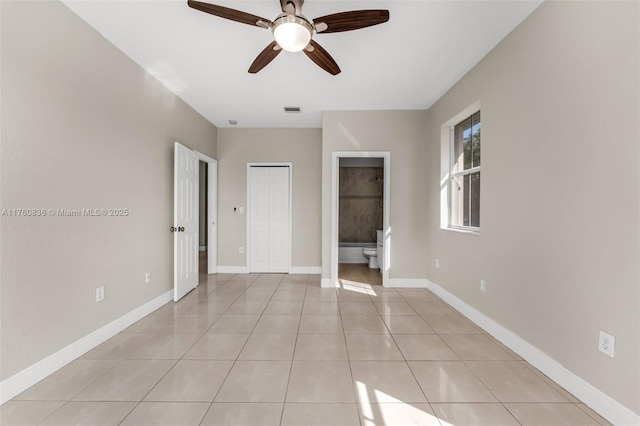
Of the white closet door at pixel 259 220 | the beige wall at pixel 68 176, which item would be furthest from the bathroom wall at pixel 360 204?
the beige wall at pixel 68 176

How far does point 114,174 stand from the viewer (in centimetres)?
266

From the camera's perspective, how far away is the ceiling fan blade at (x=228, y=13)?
1.77 m

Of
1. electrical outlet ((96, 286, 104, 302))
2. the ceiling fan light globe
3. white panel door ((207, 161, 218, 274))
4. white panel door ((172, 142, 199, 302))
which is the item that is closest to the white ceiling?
the ceiling fan light globe

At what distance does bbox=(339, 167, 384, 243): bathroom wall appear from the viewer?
686 cm

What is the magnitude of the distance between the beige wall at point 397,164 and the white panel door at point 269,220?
1.20 metres

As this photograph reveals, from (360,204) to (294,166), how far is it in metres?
2.29

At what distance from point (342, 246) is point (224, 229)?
2630 mm

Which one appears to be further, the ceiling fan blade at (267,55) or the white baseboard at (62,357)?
the ceiling fan blade at (267,55)

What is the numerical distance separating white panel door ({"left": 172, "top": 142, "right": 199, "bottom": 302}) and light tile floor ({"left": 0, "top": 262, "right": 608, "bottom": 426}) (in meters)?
0.66

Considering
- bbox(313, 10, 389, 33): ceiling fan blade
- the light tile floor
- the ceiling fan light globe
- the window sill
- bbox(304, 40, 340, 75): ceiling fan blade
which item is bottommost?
the light tile floor

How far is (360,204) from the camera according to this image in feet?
22.6

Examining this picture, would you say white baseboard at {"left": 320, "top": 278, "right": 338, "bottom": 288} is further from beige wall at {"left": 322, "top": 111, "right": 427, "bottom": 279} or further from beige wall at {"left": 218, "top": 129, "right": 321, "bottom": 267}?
beige wall at {"left": 218, "top": 129, "right": 321, "bottom": 267}

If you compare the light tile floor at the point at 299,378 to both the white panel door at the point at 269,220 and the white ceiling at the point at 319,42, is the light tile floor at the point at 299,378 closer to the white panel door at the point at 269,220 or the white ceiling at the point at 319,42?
the white panel door at the point at 269,220

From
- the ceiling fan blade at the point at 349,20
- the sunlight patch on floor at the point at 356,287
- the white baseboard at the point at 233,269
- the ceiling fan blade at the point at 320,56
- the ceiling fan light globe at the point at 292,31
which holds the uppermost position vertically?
the ceiling fan blade at the point at 349,20
